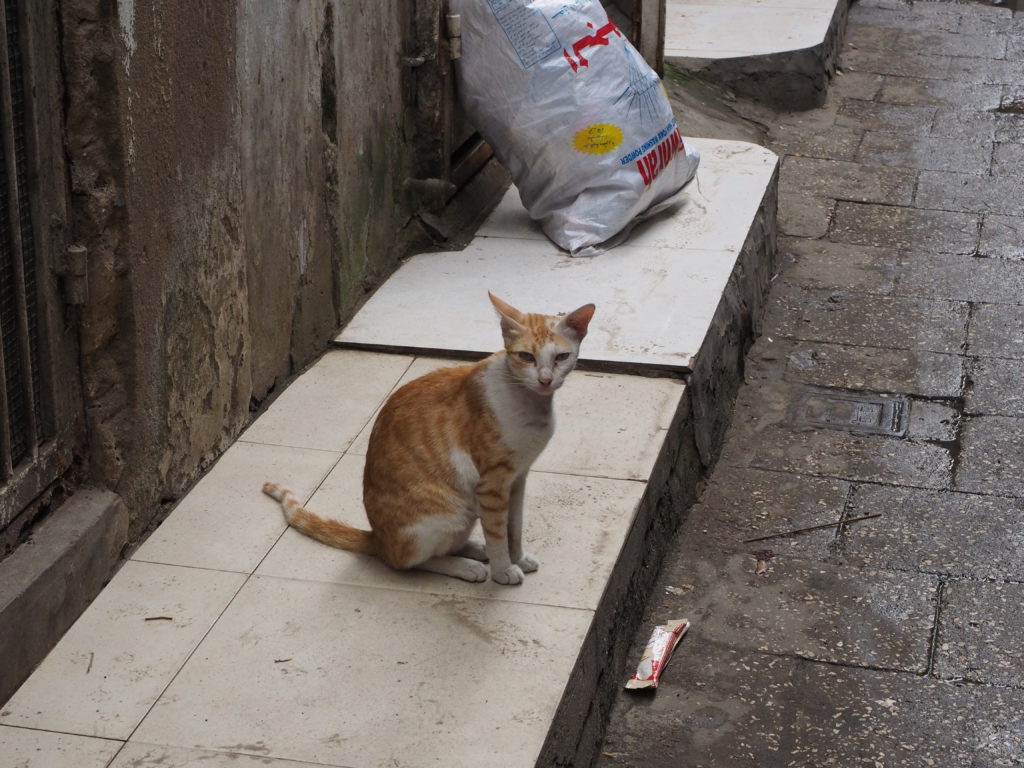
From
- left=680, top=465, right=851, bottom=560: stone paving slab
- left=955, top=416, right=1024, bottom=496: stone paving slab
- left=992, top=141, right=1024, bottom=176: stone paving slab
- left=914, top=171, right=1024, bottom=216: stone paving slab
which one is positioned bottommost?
left=680, top=465, right=851, bottom=560: stone paving slab

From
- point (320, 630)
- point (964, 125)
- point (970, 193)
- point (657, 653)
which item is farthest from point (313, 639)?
point (964, 125)

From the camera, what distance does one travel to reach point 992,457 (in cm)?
457

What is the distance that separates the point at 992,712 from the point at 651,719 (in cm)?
86

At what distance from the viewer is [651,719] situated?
3373mm

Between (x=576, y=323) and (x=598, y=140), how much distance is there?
93.7 inches

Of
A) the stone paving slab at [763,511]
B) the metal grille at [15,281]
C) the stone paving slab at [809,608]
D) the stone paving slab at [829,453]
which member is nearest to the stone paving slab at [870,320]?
the stone paving slab at [829,453]

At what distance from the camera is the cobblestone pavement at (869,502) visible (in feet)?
11.0

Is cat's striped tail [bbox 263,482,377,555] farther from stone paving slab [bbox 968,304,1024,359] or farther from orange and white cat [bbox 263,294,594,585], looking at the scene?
stone paving slab [bbox 968,304,1024,359]

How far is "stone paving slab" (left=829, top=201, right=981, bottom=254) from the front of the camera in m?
6.30

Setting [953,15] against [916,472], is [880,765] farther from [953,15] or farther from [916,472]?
[953,15]

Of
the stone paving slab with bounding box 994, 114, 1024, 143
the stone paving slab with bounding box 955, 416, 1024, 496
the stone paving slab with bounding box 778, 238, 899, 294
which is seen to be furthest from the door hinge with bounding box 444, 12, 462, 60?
the stone paving slab with bounding box 994, 114, 1024, 143

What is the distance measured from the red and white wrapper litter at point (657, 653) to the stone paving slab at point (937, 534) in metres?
0.66

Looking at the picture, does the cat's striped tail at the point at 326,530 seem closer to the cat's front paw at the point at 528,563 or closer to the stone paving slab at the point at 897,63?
the cat's front paw at the point at 528,563

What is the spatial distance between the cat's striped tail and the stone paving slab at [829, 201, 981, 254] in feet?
12.1
